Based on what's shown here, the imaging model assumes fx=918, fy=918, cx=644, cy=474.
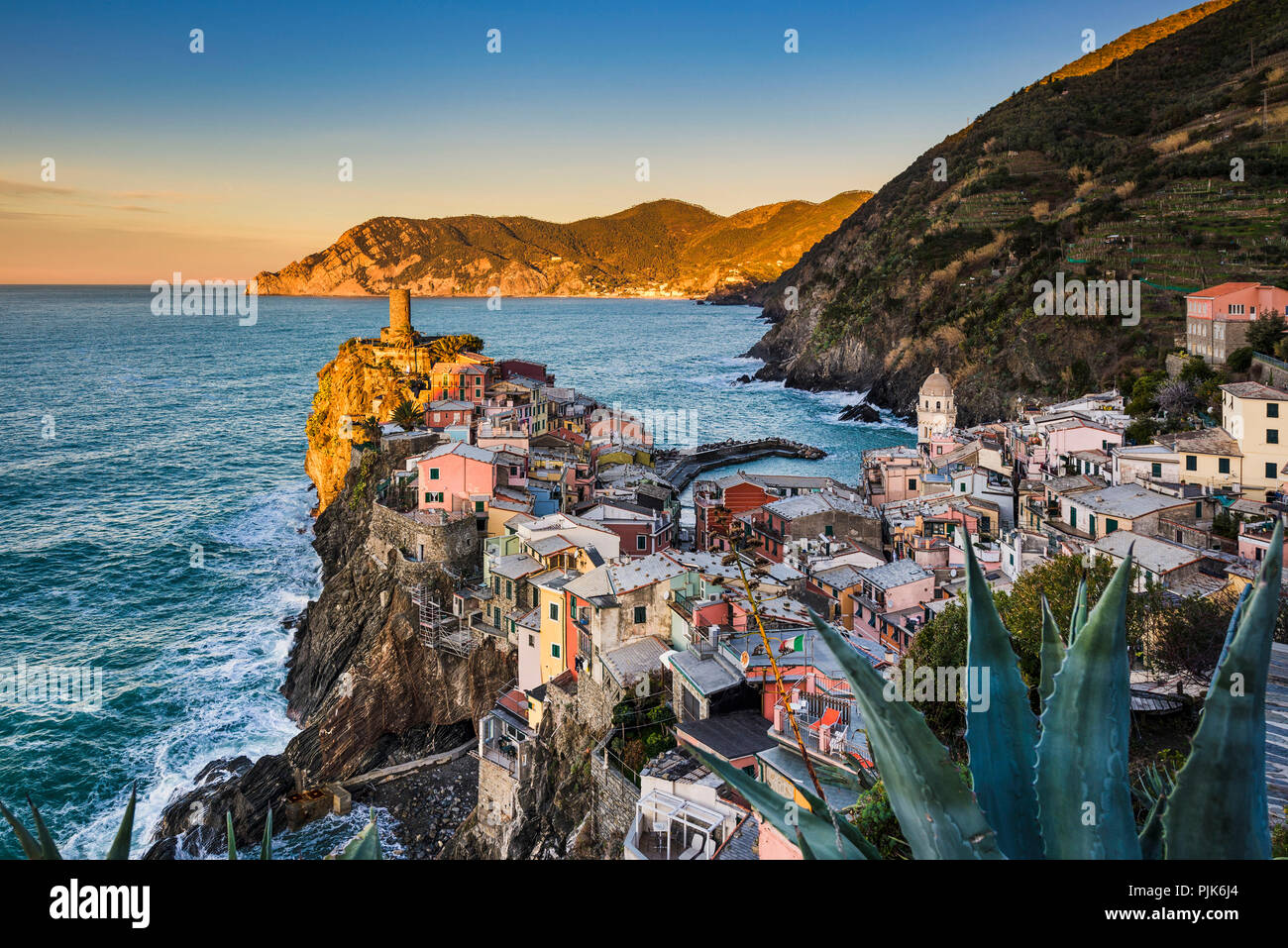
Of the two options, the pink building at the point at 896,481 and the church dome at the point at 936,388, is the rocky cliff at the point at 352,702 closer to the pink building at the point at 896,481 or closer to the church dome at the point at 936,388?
the pink building at the point at 896,481

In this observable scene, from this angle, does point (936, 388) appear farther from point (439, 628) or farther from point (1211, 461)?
point (439, 628)

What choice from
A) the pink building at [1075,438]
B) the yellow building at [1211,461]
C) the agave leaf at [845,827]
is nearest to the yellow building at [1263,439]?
the yellow building at [1211,461]

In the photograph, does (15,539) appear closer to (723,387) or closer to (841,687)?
(841,687)

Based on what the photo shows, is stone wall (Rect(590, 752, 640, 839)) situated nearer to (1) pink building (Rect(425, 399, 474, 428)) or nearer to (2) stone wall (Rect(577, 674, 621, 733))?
(2) stone wall (Rect(577, 674, 621, 733))

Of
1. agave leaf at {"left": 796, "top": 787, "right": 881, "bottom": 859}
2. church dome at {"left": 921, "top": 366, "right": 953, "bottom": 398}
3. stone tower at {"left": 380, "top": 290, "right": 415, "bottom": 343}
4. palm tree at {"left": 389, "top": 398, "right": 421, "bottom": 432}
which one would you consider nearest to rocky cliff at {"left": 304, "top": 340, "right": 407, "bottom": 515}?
palm tree at {"left": 389, "top": 398, "right": 421, "bottom": 432}

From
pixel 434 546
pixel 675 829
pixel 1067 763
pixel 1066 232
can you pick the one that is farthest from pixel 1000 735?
pixel 1066 232
